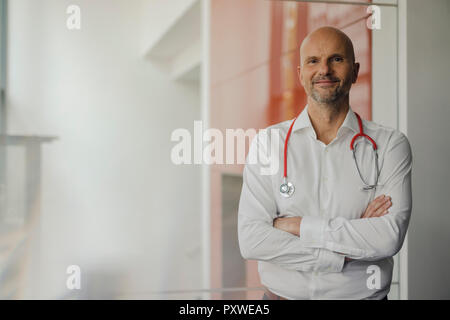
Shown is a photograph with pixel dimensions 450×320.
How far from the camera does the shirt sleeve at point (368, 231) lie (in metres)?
1.85

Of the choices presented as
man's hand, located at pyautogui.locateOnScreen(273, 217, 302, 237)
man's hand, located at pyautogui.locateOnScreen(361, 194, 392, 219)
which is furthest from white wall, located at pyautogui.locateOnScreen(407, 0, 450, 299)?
man's hand, located at pyautogui.locateOnScreen(273, 217, 302, 237)

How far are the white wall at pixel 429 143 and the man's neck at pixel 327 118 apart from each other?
0.49 m

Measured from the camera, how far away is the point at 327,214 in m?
2.03

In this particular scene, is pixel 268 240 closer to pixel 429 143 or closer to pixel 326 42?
pixel 326 42

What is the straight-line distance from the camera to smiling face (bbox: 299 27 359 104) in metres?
2.08

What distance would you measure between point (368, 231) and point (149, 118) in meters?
1.13

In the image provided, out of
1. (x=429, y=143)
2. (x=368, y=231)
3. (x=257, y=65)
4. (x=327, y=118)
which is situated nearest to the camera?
(x=368, y=231)

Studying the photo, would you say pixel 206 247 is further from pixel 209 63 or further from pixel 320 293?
pixel 209 63

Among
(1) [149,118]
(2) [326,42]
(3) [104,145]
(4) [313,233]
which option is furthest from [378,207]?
(3) [104,145]

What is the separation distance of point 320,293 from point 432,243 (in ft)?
2.63

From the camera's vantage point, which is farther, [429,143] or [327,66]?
[429,143]

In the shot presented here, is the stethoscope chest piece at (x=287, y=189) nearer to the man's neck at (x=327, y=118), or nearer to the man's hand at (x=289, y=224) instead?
the man's hand at (x=289, y=224)
